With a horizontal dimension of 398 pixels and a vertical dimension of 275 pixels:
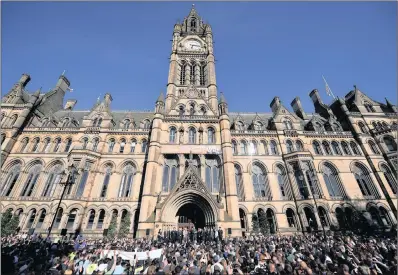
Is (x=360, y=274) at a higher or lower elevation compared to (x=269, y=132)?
lower

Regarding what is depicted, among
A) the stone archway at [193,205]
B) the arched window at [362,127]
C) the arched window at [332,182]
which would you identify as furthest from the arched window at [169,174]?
the arched window at [362,127]

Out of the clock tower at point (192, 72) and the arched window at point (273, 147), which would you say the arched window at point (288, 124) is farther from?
the clock tower at point (192, 72)

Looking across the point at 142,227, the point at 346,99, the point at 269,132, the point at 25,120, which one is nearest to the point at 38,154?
the point at 25,120

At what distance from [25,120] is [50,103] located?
7.01m

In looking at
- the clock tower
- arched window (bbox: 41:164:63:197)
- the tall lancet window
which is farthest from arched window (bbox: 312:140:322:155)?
arched window (bbox: 41:164:63:197)

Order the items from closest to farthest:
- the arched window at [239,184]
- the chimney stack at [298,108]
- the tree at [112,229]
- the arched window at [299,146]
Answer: the tree at [112,229] < the arched window at [239,184] < the arched window at [299,146] < the chimney stack at [298,108]

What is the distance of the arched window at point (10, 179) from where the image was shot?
2328 cm

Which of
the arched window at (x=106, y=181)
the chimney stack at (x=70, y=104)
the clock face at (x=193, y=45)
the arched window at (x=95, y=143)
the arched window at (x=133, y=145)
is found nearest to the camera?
the arched window at (x=106, y=181)

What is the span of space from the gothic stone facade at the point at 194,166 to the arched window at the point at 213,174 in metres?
0.13

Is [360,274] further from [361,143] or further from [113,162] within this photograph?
[361,143]

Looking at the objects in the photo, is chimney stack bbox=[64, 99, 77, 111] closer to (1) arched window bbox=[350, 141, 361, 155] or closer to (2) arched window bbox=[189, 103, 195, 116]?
(2) arched window bbox=[189, 103, 195, 116]

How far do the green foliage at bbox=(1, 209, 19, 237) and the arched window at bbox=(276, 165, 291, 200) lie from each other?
30.5 meters

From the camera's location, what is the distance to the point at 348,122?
30531mm

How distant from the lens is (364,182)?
1015 inches
